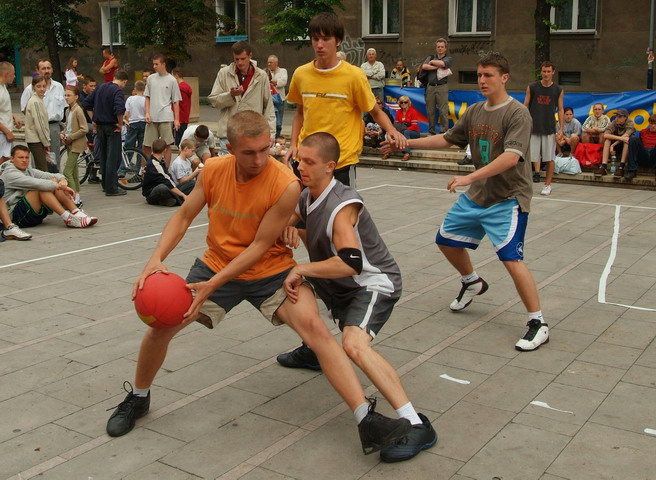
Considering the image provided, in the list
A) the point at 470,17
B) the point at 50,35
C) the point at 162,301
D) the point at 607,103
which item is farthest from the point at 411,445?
the point at 50,35

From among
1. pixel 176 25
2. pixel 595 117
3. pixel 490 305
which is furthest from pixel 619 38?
pixel 490 305

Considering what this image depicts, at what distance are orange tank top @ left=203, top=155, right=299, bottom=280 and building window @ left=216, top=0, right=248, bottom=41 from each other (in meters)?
30.2

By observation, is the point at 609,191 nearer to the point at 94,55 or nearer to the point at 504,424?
the point at 504,424

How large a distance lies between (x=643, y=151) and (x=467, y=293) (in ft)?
28.5

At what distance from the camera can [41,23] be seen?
3594 centimetres

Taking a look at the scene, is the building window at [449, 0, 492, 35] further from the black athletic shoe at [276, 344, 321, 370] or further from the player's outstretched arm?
the player's outstretched arm

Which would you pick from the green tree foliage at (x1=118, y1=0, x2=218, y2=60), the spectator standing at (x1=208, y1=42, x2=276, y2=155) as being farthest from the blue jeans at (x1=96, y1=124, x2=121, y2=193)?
the green tree foliage at (x1=118, y1=0, x2=218, y2=60)

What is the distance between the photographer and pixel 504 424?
15.9ft

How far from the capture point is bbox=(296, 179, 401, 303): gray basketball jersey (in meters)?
4.74

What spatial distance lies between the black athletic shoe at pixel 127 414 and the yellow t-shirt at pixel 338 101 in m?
2.74

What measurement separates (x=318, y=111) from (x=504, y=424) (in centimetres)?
311

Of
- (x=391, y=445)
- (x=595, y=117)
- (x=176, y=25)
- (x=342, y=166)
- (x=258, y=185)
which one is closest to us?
(x=391, y=445)

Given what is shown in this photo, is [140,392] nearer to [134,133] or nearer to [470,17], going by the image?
[134,133]

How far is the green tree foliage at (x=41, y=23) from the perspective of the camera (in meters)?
35.8
